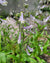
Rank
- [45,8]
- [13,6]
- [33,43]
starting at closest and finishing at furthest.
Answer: [33,43], [13,6], [45,8]

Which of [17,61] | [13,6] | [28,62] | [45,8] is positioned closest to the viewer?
[17,61]

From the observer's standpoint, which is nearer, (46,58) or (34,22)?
(46,58)

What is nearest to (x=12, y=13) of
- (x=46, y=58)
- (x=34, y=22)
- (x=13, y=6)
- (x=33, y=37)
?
(x=13, y=6)

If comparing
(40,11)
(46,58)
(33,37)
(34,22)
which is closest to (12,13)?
(34,22)

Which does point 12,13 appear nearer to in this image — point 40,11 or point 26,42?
point 40,11

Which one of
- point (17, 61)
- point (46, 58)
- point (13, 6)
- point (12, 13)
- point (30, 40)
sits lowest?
point (46, 58)

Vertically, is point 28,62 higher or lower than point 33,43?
lower

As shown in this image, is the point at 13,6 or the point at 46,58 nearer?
the point at 46,58

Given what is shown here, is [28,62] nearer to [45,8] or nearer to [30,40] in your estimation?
[30,40]

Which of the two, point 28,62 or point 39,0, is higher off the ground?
point 39,0
